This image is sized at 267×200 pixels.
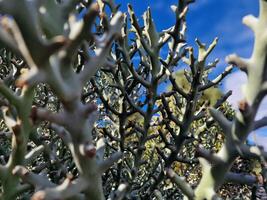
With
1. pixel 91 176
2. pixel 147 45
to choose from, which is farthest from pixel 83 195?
pixel 147 45

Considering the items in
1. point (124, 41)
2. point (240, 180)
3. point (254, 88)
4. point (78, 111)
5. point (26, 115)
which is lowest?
point (240, 180)

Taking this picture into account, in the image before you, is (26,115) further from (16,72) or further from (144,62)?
(144,62)

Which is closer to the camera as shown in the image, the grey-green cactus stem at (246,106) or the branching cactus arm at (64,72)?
the branching cactus arm at (64,72)

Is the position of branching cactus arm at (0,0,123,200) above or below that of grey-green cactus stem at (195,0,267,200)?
above

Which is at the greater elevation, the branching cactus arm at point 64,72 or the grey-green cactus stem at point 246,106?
the branching cactus arm at point 64,72

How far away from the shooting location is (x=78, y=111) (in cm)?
177

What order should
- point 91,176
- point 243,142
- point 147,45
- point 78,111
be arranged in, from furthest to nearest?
point 147,45 → point 243,142 → point 91,176 → point 78,111

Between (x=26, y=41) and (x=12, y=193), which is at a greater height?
(x=12, y=193)

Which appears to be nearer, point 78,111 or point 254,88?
point 78,111

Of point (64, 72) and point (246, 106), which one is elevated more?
point (64, 72)

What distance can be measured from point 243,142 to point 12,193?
4.15 feet

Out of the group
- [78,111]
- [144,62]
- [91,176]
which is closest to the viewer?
[78,111]

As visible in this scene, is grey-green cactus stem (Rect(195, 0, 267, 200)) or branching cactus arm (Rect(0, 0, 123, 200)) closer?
branching cactus arm (Rect(0, 0, 123, 200))

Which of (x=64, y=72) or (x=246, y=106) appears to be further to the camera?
(x=246, y=106)
